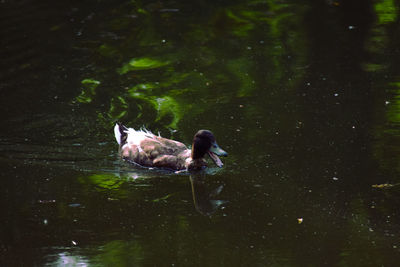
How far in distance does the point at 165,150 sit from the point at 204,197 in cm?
141

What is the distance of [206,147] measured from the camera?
31.5 feet

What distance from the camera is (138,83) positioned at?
1250 cm

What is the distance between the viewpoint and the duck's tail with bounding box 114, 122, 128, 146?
10402 mm

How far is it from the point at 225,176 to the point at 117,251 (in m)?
2.38

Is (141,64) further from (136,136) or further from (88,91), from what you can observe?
(136,136)

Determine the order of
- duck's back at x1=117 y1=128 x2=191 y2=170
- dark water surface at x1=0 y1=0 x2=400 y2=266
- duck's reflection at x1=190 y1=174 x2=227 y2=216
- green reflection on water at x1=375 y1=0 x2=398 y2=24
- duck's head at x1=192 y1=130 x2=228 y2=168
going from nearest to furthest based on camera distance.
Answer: dark water surface at x1=0 y1=0 x2=400 y2=266, duck's reflection at x1=190 y1=174 x2=227 y2=216, duck's head at x1=192 y1=130 x2=228 y2=168, duck's back at x1=117 y1=128 x2=191 y2=170, green reflection on water at x1=375 y1=0 x2=398 y2=24

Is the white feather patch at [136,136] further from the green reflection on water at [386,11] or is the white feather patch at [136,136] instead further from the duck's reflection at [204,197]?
the green reflection on water at [386,11]

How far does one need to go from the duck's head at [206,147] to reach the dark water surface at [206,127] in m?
0.23

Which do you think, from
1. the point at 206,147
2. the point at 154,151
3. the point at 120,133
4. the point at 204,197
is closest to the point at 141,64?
the point at 120,133

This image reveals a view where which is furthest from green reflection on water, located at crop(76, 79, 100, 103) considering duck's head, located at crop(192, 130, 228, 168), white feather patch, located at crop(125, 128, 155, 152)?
→ duck's head, located at crop(192, 130, 228, 168)

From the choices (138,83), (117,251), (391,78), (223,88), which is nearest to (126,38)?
(138,83)

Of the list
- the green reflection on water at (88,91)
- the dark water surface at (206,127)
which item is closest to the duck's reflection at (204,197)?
the dark water surface at (206,127)

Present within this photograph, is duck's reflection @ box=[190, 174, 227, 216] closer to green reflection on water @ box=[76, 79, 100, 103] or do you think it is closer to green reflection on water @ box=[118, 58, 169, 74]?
green reflection on water @ box=[76, 79, 100, 103]

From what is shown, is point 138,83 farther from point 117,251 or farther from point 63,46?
point 117,251
